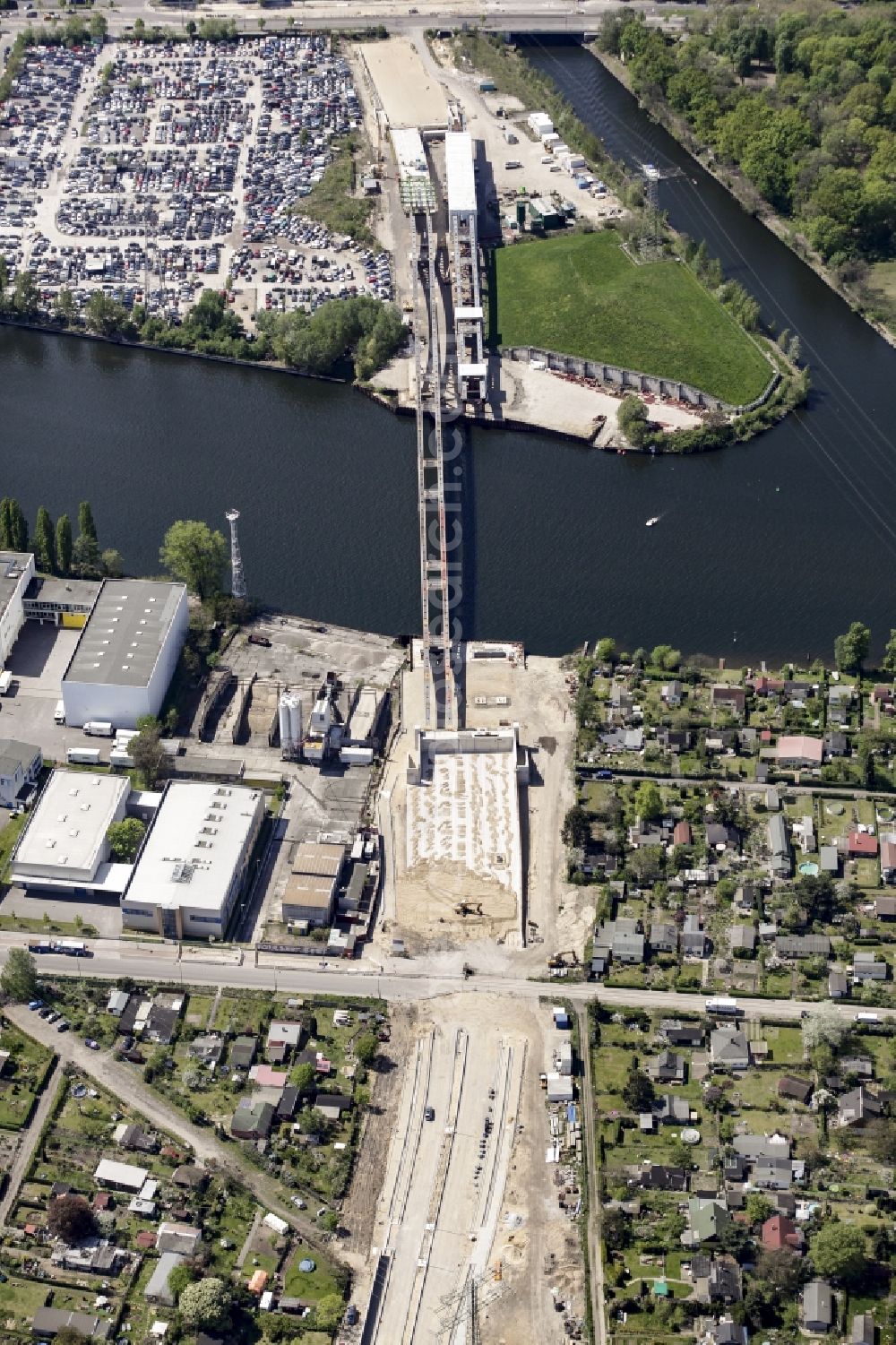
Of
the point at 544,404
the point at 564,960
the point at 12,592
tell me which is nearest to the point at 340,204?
the point at 544,404

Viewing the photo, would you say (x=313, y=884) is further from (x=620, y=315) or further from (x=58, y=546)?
(x=620, y=315)

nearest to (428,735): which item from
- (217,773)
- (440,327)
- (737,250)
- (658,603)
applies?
(217,773)

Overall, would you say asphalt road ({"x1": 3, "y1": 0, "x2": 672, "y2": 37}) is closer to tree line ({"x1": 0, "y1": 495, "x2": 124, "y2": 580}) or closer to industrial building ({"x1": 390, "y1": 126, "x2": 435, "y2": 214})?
industrial building ({"x1": 390, "y1": 126, "x2": 435, "y2": 214})

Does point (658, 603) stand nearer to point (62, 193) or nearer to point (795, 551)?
point (795, 551)

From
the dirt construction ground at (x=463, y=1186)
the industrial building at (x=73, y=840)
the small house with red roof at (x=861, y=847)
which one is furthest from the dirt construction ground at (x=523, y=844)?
the small house with red roof at (x=861, y=847)

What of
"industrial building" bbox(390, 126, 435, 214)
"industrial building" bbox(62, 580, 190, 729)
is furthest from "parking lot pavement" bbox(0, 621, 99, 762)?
"industrial building" bbox(390, 126, 435, 214)

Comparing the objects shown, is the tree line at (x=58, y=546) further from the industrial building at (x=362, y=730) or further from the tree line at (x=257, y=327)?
the tree line at (x=257, y=327)

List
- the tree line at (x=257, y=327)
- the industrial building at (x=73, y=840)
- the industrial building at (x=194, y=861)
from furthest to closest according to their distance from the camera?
the tree line at (x=257, y=327) < the industrial building at (x=73, y=840) < the industrial building at (x=194, y=861)
